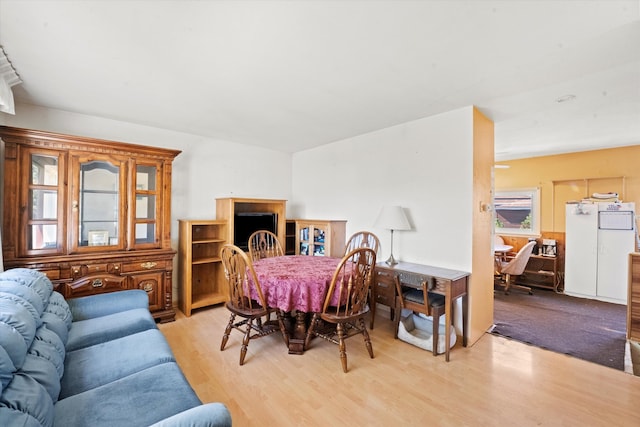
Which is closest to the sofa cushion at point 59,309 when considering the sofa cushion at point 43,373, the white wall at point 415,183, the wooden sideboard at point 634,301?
the sofa cushion at point 43,373

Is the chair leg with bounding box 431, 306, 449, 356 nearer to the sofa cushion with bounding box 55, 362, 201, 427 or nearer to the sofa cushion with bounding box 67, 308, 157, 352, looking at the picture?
the sofa cushion with bounding box 55, 362, 201, 427

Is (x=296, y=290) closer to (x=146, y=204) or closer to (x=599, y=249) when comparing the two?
(x=146, y=204)

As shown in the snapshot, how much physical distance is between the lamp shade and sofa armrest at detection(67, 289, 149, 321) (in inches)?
97.6

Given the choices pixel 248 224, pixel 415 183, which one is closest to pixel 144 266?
pixel 248 224

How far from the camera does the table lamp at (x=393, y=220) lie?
3062 mm

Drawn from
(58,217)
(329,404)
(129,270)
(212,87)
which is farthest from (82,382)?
(212,87)

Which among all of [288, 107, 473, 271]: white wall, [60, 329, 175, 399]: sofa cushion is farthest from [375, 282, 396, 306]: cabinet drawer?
[60, 329, 175, 399]: sofa cushion

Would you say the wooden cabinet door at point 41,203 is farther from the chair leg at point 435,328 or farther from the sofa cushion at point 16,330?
the chair leg at point 435,328

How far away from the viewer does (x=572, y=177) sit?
4.73 meters

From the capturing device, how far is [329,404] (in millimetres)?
1854

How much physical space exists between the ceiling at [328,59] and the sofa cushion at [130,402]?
6.42 feet

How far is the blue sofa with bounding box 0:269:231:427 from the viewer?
1.05 meters

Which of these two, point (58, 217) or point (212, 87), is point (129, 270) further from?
point (212, 87)

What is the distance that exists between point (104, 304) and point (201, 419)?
71.7 inches
